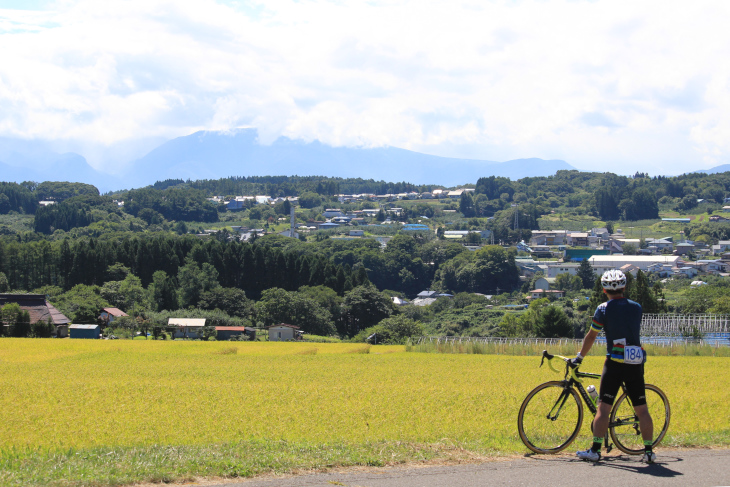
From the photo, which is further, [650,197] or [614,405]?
[650,197]

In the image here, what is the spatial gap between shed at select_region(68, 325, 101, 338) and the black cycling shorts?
49.6m

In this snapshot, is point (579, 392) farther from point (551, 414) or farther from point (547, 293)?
point (547, 293)

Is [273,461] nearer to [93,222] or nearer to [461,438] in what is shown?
[461,438]

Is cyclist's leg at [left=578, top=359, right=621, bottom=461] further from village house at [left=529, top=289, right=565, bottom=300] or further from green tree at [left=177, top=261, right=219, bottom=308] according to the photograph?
village house at [left=529, top=289, right=565, bottom=300]

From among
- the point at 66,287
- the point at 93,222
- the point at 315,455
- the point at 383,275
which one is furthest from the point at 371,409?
the point at 93,222

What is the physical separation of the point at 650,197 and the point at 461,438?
206 metres

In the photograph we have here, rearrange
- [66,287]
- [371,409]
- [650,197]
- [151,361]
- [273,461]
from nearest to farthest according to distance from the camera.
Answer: [273,461]
[371,409]
[151,361]
[66,287]
[650,197]

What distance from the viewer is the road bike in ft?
28.3

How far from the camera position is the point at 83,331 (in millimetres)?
51188

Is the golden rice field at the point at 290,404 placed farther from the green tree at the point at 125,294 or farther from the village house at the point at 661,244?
the village house at the point at 661,244

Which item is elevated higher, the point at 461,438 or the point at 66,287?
the point at 461,438

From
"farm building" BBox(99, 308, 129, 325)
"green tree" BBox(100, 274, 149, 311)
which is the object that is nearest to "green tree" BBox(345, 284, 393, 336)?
"green tree" BBox(100, 274, 149, 311)

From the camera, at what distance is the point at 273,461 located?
809 centimetres

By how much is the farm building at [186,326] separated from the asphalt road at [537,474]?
169 feet
